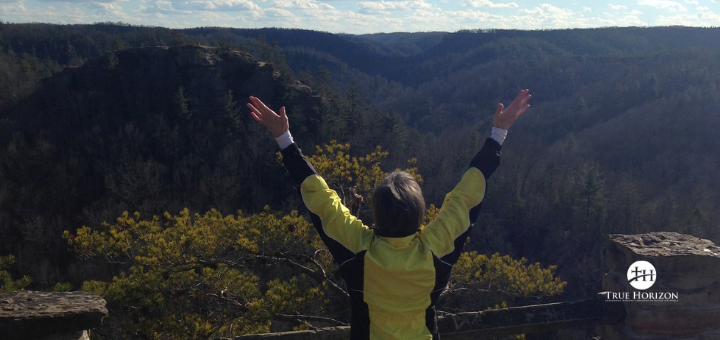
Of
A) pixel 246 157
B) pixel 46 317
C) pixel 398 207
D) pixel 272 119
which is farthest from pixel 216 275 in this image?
pixel 246 157

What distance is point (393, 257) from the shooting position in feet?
7.39

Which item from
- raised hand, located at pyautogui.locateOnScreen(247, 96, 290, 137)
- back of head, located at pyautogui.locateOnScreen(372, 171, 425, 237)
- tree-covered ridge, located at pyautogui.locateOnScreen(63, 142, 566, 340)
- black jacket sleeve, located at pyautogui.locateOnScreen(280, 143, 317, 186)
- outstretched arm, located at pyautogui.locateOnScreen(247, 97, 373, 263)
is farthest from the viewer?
tree-covered ridge, located at pyautogui.locateOnScreen(63, 142, 566, 340)

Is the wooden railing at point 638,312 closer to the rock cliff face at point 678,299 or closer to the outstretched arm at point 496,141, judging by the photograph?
the rock cliff face at point 678,299

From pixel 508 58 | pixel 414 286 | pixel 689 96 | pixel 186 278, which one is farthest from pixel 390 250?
pixel 508 58

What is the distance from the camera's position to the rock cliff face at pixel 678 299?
3.62 metres

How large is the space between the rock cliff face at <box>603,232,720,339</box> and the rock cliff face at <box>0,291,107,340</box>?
365 centimetres

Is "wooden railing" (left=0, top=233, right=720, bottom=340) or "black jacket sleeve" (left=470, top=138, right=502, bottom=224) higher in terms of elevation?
"black jacket sleeve" (left=470, top=138, right=502, bottom=224)

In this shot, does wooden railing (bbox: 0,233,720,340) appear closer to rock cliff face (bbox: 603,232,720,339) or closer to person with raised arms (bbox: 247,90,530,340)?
rock cliff face (bbox: 603,232,720,339)

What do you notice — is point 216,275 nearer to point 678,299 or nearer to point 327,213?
point 327,213

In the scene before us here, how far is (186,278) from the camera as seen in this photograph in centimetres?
614

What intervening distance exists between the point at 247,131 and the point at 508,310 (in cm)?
3625

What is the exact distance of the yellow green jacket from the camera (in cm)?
227

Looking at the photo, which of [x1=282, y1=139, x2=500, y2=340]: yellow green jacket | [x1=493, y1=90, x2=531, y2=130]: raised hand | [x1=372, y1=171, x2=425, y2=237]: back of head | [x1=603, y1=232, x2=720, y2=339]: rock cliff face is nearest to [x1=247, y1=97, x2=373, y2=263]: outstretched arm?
[x1=282, y1=139, x2=500, y2=340]: yellow green jacket

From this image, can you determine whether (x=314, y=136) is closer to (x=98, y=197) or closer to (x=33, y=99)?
(x=98, y=197)
